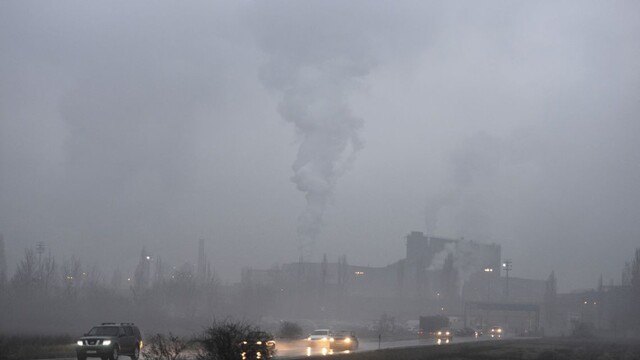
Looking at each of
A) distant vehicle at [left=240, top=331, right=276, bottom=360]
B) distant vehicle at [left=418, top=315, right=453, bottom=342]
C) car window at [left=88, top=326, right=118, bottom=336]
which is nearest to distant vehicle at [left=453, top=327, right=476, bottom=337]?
distant vehicle at [left=418, top=315, right=453, bottom=342]

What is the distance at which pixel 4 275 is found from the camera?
94750 millimetres

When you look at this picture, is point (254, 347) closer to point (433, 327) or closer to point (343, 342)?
point (343, 342)

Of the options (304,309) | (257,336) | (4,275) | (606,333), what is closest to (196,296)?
(4,275)

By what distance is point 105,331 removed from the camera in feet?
117

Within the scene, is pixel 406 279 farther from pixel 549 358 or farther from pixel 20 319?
→ pixel 549 358

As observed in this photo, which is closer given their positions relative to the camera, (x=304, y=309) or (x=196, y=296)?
A: (x=196, y=296)

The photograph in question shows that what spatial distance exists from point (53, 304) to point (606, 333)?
85954mm

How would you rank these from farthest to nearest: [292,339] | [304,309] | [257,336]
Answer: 1. [304,309]
2. [292,339]
3. [257,336]

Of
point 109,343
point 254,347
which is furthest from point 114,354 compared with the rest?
point 254,347

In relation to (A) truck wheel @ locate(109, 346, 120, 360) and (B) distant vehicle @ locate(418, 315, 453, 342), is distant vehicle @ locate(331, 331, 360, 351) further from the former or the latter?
(B) distant vehicle @ locate(418, 315, 453, 342)

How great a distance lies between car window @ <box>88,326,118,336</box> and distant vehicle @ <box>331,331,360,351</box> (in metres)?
21.7

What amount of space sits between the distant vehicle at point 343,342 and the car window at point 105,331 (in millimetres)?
21654

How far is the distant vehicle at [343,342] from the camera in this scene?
54.5 metres

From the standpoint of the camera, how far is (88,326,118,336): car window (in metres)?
35.3
